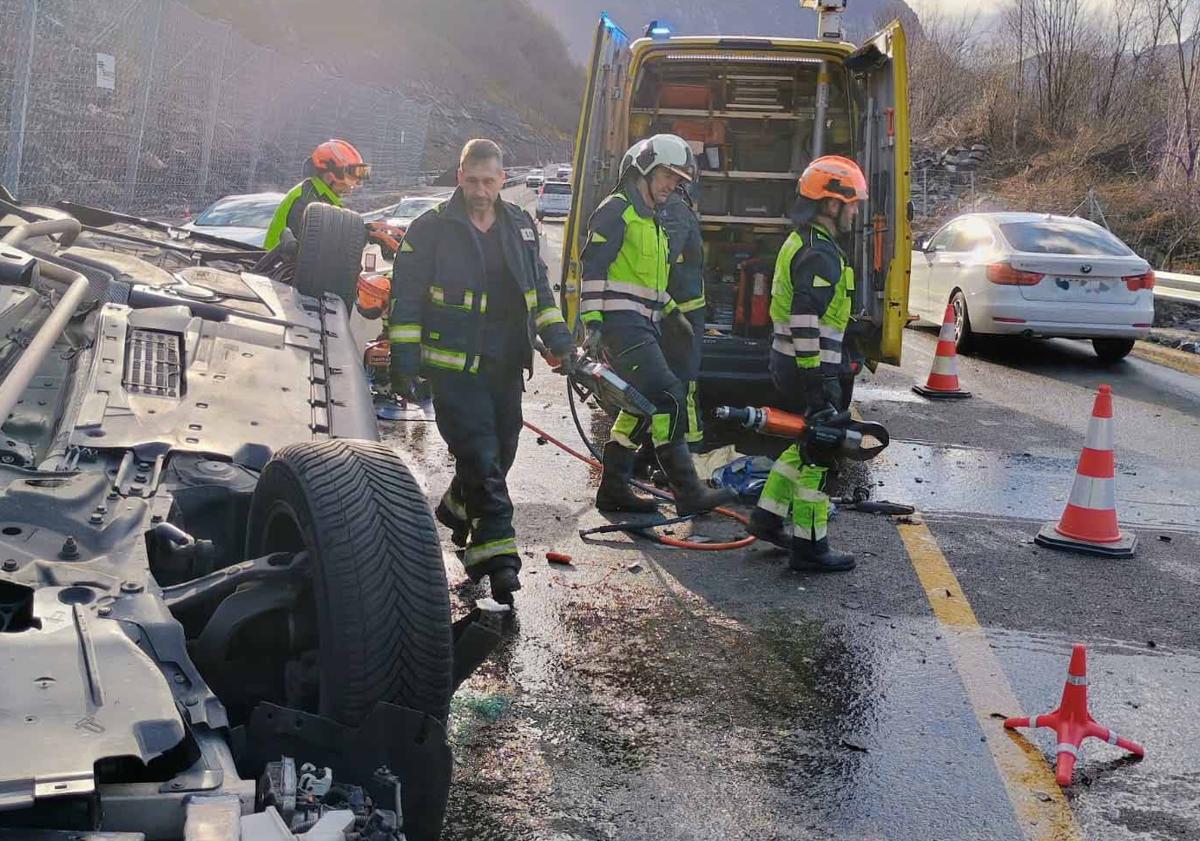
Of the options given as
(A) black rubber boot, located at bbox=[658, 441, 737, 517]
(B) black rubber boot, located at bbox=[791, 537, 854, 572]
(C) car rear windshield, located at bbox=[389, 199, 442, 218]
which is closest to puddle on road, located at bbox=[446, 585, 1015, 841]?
(B) black rubber boot, located at bbox=[791, 537, 854, 572]

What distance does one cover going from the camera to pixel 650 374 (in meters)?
6.54

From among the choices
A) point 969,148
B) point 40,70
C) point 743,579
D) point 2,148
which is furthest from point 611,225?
point 969,148

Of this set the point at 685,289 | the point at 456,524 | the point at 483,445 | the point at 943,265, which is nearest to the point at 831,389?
the point at 685,289

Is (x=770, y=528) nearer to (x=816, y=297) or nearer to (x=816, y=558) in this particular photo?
(x=816, y=558)

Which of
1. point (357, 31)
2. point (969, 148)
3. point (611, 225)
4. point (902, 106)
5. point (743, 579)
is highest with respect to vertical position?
point (357, 31)

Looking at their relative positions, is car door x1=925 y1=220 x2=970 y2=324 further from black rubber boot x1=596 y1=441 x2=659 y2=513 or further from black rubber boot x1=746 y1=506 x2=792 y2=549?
black rubber boot x1=746 y1=506 x2=792 y2=549

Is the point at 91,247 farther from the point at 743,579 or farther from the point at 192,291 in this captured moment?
the point at 743,579

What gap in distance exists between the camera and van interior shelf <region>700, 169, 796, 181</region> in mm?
9859

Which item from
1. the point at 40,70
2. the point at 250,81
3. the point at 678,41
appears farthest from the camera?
the point at 250,81

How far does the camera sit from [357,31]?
62500 millimetres

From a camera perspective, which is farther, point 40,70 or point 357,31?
point 357,31

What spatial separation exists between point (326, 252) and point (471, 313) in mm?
1054

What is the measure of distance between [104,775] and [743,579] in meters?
3.97

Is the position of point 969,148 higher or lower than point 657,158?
higher
